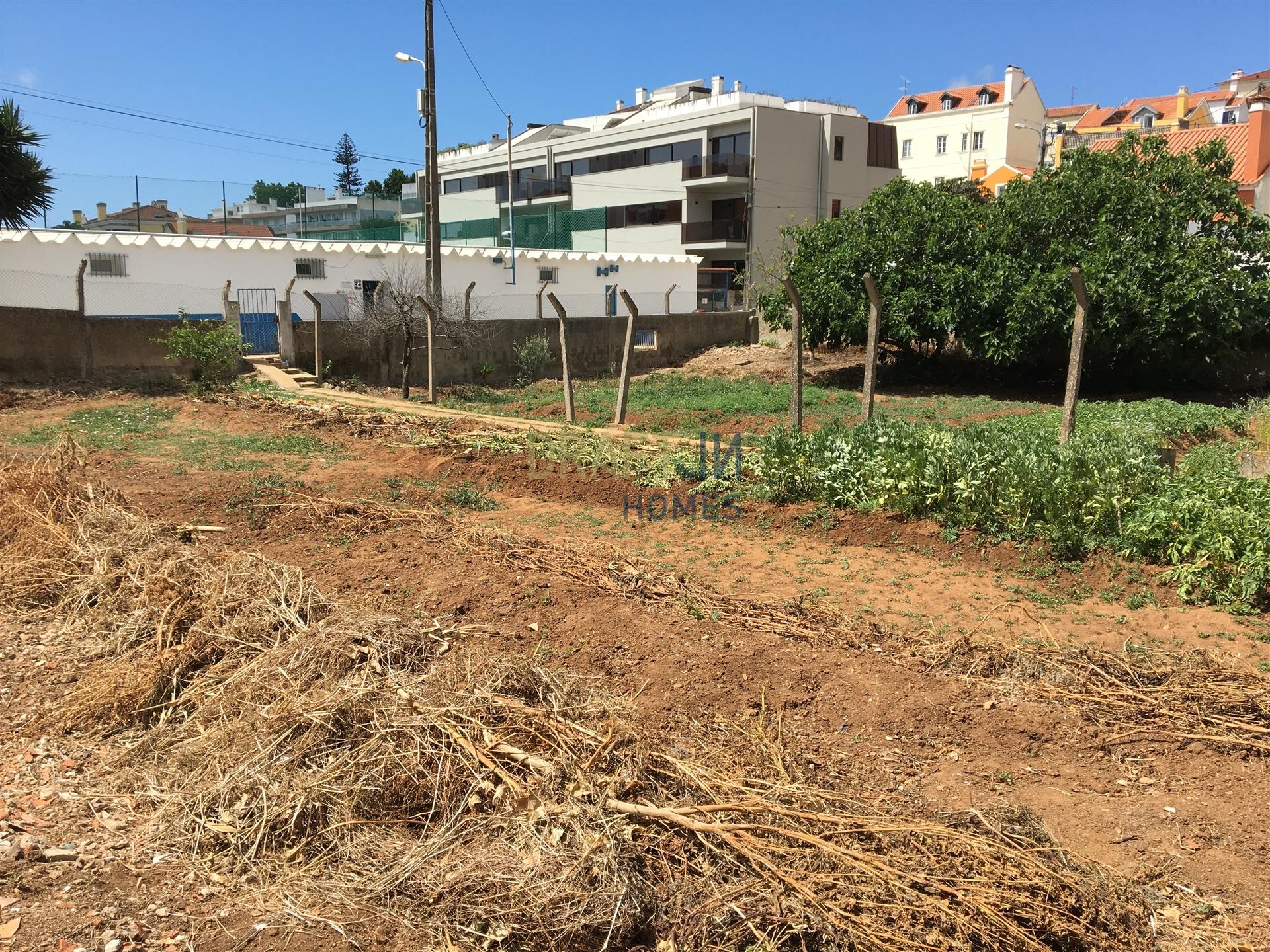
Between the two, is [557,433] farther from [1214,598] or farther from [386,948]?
[386,948]

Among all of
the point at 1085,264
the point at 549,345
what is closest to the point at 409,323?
the point at 549,345

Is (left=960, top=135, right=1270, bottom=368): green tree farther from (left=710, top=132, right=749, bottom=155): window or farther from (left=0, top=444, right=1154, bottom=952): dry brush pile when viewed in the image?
(left=710, top=132, right=749, bottom=155): window

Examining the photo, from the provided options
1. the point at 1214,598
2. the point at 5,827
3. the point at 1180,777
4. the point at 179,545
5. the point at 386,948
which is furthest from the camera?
the point at 179,545

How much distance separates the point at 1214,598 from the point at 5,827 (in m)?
7.19

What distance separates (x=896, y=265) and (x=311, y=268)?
16.1 meters

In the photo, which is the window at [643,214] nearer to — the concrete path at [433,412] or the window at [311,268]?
the window at [311,268]

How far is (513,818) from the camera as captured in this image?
3.53m

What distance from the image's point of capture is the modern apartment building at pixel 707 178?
38031 mm

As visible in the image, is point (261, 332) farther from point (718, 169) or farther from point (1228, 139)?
point (1228, 139)

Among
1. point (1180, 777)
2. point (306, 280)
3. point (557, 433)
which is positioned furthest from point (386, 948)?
point (306, 280)

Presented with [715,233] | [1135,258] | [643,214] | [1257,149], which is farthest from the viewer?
[643,214]

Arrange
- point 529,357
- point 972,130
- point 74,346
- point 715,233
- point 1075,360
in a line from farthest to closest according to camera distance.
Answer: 1. point 972,130
2. point 715,233
3. point 529,357
4. point 74,346
5. point 1075,360

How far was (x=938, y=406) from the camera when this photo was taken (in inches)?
696

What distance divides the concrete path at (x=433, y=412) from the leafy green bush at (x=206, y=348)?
2.99 ft
